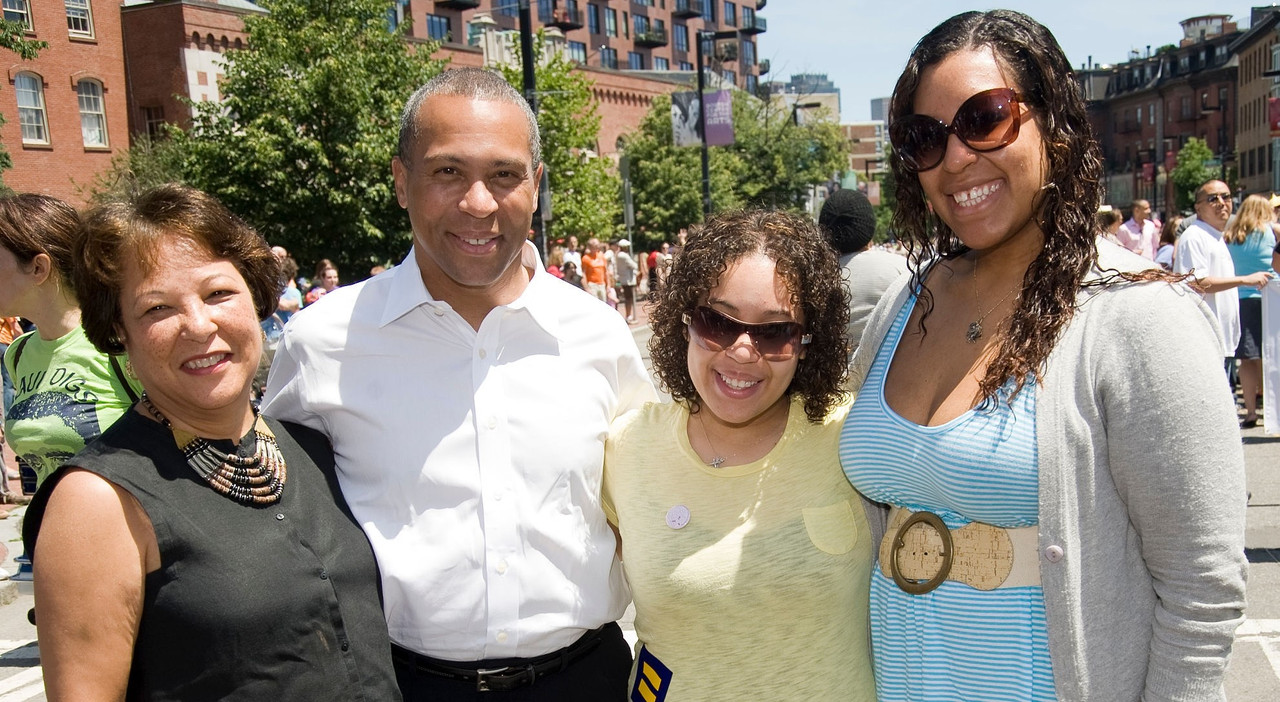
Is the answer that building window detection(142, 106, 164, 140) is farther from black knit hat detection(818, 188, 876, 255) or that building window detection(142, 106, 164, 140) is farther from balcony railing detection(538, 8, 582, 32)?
balcony railing detection(538, 8, 582, 32)

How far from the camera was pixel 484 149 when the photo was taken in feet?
8.41

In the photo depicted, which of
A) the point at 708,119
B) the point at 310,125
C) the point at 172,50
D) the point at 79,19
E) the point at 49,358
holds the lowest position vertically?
the point at 49,358

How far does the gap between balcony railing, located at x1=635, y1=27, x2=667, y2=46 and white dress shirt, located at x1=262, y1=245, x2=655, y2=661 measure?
7072 cm

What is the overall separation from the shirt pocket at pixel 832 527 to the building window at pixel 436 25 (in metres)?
54.0

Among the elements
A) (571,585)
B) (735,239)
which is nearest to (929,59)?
(735,239)

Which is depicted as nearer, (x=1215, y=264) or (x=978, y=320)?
(x=978, y=320)

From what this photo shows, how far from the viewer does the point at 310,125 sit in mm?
19609

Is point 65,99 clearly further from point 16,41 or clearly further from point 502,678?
point 502,678

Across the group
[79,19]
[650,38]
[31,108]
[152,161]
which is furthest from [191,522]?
[650,38]

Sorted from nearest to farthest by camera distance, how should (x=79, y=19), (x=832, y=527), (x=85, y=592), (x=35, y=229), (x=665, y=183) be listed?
(x=85, y=592), (x=832, y=527), (x=35, y=229), (x=79, y=19), (x=665, y=183)

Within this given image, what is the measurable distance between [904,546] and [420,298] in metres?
1.37

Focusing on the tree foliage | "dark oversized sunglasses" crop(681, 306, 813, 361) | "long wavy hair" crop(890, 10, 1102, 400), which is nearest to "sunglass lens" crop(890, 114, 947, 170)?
"long wavy hair" crop(890, 10, 1102, 400)

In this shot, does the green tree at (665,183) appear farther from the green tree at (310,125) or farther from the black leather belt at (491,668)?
the black leather belt at (491,668)

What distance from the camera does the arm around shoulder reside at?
1.85 metres
